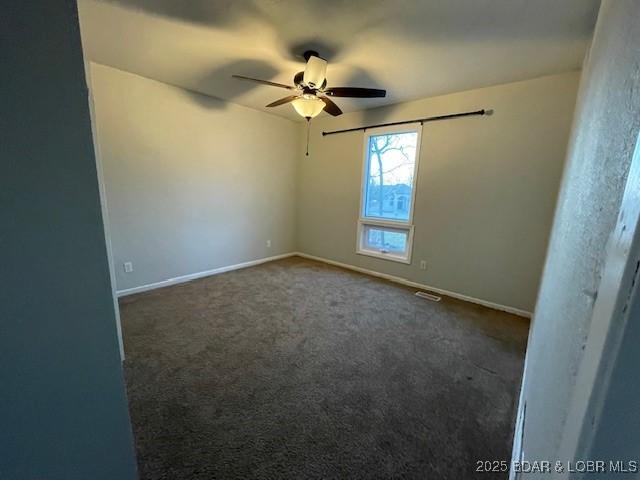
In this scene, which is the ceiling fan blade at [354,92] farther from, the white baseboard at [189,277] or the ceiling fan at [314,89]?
the white baseboard at [189,277]

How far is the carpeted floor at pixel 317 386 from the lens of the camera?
1.28 m

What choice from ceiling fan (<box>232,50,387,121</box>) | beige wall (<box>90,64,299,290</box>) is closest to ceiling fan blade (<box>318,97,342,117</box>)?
ceiling fan (<box>232,50,387,121</box>)

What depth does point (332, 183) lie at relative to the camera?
4402mm

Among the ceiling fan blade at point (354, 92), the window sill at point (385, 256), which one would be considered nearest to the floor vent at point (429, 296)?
the window sill at point (385, 256)

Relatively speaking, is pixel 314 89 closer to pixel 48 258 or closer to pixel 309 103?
pixel 309 103

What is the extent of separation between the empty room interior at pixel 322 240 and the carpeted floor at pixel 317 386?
2 centimetres

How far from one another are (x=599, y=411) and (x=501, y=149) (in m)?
3.35

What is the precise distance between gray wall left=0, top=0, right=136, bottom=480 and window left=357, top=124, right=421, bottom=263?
351 centimetres

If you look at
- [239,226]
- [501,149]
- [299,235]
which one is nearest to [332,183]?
[299,235]

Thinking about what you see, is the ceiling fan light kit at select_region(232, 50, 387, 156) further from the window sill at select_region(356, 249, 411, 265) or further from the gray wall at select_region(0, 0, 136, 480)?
the window sill at select_region(356, 249, 411, 265)

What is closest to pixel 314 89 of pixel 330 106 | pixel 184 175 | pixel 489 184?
pixel 330 106

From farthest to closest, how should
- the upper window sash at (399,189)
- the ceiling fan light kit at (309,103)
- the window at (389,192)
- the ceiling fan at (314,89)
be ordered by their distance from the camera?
1. the window at (389,192)
2. the upper window sash at (399,189)
3. the ceiling fan light kit at (309,103)
4. the ceiling fan at (314,89)

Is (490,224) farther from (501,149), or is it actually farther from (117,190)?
(117,190)

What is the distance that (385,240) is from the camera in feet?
13.3
